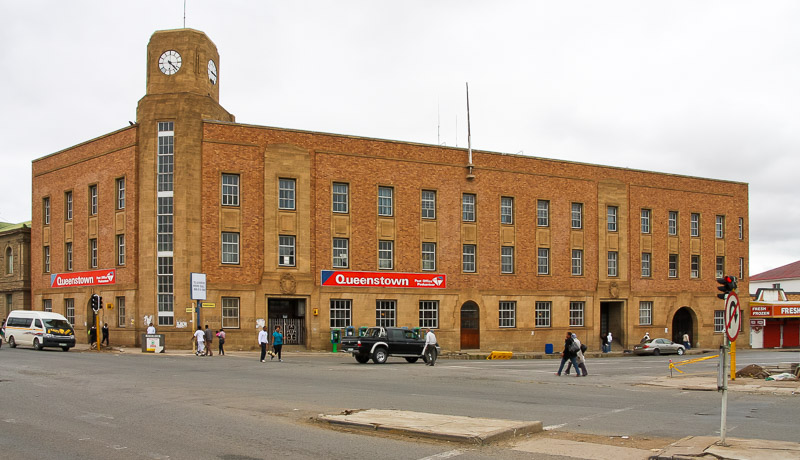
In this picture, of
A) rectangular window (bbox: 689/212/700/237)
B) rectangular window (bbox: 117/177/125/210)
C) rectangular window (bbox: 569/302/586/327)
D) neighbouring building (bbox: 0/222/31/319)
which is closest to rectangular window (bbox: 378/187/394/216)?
rectangular window (bbox: 117/177/125/210)

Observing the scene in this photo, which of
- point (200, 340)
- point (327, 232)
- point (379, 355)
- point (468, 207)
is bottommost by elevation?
point (379, 355)

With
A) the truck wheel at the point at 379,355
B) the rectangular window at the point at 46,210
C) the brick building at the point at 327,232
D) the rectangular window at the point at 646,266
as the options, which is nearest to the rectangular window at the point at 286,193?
the brick building at the point at 327,232

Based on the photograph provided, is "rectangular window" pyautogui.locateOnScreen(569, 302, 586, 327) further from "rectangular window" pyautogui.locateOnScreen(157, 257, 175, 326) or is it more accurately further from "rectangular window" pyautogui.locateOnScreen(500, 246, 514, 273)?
"rectangular window" pyautogui.locateOnScreen(157, 257, 175, 326)

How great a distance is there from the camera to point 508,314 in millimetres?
51250

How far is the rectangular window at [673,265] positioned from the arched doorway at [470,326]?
1833 cm

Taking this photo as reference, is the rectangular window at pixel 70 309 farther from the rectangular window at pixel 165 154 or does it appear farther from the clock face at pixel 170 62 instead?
the clock face at pixel 170 62

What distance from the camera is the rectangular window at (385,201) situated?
47188 mm

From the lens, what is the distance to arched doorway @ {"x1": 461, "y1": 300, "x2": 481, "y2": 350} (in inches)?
1945

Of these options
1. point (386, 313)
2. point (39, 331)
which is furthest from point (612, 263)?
point (39, 331)

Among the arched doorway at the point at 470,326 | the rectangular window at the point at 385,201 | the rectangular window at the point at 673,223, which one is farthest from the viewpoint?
the rectangular window at the point at 673,223

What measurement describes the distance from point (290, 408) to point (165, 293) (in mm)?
28409

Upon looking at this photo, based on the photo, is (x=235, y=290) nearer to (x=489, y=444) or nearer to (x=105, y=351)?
(x=105, y=351)

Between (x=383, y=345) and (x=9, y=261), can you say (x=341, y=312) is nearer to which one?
(x=383, y=345)

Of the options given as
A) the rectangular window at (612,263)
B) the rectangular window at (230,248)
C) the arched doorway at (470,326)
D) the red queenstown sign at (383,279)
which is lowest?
the arched doorway at (470,326)
